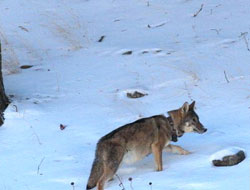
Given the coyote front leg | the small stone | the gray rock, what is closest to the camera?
the gray rock

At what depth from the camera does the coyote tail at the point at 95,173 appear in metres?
6.27

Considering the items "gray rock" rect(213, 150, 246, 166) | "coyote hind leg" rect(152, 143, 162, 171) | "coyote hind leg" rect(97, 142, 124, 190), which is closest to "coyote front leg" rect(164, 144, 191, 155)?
"coyote hind leg" rect(152, 143, 162, 171)

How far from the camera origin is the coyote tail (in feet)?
20.6

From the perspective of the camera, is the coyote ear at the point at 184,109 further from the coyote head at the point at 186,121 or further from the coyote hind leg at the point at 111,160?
the coyote hind leg at the point at 111,160

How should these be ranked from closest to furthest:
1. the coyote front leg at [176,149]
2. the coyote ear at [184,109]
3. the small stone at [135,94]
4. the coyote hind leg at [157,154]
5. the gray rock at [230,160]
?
1. the gray rock at [230,160]
2. the coyote hind leg at [157,154]
3. the coyote front leg at [176,149]
4. the coyote ear at [184,109]
5. the small stone at [135,94]

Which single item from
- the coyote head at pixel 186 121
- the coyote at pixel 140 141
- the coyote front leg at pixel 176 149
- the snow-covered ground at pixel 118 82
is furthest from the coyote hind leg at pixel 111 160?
the coyote head at pixel 186 121

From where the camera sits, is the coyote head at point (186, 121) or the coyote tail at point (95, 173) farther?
the coyote head at point (186, 121)

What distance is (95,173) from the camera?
20.7 feet

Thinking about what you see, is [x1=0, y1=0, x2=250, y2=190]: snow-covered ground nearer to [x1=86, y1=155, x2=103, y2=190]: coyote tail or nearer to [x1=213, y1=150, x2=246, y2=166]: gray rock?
[x1=213, y1=150, x2=246, y2=166]: gray rock

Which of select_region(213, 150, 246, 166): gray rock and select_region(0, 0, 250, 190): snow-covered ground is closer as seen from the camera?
select_region(213, 150, 246, 166): gray rock

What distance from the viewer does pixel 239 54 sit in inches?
395

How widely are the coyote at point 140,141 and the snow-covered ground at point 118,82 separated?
17 cm

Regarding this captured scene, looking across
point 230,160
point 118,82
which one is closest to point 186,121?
point 230,160

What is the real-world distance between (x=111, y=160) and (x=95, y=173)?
0.23 metres
